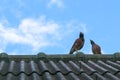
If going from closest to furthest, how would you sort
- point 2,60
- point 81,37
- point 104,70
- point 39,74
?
point 39,74 → point 104,70 → point 2,60 → point 81,37

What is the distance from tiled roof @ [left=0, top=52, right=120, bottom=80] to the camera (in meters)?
4.59

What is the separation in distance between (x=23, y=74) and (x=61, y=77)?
1.69 ft

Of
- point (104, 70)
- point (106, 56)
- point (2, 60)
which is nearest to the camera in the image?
point (104, 70)

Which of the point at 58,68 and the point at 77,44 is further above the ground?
the point at 77,44

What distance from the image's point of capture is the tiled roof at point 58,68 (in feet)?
15.1

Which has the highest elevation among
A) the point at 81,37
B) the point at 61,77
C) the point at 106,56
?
the point at 81,37

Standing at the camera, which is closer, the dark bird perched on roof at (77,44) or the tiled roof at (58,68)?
the tiled roof at (58,68)

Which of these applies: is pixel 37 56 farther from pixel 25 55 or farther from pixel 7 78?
pixel 7 78

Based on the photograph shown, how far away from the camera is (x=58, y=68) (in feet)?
17.3

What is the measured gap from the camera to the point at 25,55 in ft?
20.7

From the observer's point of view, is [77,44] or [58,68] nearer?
[58,68]

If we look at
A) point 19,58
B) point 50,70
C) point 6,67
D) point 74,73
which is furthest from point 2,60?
point 74,73

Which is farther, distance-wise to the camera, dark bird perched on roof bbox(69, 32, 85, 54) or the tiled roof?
dark bird perched on roof bbox(69, 32, 85, 54)

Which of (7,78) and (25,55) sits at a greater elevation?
(25,55)
